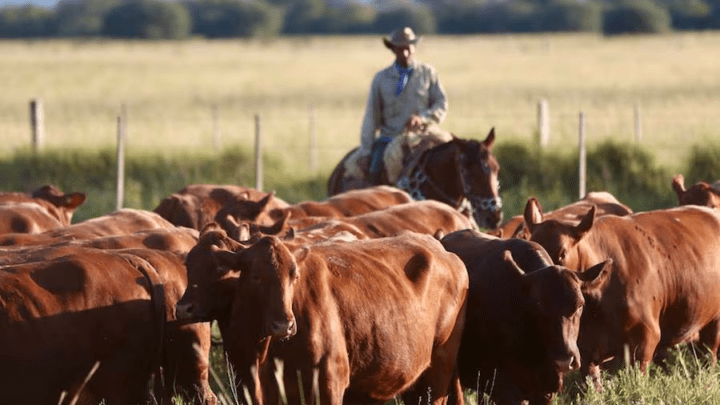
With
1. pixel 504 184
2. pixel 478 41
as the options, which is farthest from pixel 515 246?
pixel 478 41

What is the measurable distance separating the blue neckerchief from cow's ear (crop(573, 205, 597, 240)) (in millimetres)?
5987

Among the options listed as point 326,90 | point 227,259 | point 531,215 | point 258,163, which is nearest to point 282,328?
point 227,259

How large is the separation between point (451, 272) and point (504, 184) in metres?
11.2

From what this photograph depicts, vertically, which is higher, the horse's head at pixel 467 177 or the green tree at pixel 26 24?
the green tree at pixel 26 24

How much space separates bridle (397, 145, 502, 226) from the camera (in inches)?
479

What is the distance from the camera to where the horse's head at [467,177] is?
12148 millimetres

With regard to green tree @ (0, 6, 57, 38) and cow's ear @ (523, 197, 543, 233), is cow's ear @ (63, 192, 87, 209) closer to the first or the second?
cow's ear @ (523, 197, 543, 233)

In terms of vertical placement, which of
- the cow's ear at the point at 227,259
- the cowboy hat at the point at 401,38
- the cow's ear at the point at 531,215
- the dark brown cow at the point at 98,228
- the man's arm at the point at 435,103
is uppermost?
the cowboy hat at the point at 401,38

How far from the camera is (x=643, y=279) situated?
8.56 meters

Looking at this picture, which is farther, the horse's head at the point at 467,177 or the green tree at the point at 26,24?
the green tree at the point at 26,24

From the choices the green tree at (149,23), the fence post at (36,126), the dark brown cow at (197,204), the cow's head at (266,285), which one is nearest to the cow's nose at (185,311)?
the cow's head at (266,285)

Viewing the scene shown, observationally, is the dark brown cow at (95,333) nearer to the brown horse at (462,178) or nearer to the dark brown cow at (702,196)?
the dark brown cow at (702,196)

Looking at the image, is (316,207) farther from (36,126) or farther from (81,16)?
(81,16)

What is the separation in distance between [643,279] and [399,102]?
19.4 feet
